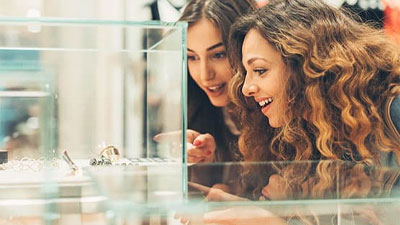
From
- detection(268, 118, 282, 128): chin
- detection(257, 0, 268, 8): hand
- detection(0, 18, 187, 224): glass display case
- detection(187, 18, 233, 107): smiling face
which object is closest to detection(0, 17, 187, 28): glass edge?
detection(0, 18, 187, 224): glass display case

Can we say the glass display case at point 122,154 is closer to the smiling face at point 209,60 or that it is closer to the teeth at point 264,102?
the smiling face at point 209,60

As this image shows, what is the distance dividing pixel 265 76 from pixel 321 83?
179 millimetres

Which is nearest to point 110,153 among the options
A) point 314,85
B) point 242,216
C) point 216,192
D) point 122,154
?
point 122,154

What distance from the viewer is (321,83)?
1.83 m

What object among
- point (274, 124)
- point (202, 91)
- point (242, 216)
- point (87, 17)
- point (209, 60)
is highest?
point (87, 17)

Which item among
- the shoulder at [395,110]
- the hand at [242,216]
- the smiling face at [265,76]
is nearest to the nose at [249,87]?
the smiling face at [265,76]

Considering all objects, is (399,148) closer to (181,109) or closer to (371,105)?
(371,105)

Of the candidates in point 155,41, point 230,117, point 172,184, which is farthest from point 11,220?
point 230,117

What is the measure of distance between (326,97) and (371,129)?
0.18 m

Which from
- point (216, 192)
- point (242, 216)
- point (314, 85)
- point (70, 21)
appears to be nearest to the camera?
point (242, 216)

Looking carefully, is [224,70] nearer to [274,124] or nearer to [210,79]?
[210,79]

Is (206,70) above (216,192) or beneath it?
above

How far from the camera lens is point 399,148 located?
1.85 metres

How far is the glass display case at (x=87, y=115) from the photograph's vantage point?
954 mm
